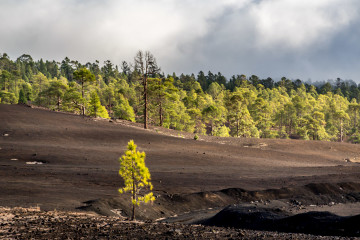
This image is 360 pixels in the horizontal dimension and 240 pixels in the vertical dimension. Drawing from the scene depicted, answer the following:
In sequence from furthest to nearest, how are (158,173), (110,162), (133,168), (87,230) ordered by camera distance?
(110,162), (158,173), (133,168), (87,230)

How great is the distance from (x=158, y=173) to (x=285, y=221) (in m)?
14.7

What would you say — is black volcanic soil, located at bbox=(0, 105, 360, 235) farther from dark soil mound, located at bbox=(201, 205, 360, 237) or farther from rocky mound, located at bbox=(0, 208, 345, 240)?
rocky mound, located at bbox=(0, 208, 345, 240)

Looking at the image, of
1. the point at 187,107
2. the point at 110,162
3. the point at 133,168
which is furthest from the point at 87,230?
the point at 187,107

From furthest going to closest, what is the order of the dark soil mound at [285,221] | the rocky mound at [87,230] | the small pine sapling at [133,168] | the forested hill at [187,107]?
the forested hill at [187,107] < the small pine sapling at [133,168] < the dark soil mound at [285,221] < the rocky mound at [87,230]

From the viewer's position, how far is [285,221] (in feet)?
52.4

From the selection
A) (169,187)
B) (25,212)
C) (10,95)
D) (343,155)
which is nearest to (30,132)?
(169,187)

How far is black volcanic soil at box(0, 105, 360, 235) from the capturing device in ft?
67.1

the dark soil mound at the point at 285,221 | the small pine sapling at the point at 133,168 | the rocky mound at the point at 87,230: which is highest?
the small pine sapling at the point at 133,168

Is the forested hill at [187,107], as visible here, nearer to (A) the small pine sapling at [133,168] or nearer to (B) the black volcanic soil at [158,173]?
(B) the black volcanic soil at [158,173]

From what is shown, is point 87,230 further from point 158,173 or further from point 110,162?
point 110,162

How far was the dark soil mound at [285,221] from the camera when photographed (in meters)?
14.2

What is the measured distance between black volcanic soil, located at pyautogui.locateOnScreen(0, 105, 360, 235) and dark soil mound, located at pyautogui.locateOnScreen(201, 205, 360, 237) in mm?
1964

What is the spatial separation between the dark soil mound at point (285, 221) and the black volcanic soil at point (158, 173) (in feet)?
6.44

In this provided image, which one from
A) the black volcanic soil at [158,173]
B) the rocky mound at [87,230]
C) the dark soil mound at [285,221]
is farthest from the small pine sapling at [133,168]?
the dark soil mound at [285,221]
